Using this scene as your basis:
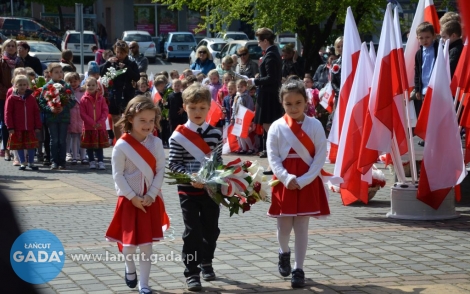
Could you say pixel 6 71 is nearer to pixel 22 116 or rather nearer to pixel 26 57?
pixel 26 57

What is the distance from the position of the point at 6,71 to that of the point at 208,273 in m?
10.1

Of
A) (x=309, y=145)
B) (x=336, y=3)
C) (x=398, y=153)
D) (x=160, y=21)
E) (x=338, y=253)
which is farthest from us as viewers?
(x=160, y=21)

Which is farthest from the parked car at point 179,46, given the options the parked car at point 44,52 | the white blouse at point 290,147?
the white blouse at point 290,147

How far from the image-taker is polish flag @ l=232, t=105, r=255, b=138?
15.4 meters

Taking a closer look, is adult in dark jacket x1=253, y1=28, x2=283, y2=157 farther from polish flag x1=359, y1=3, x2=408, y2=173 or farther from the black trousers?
the black trousers

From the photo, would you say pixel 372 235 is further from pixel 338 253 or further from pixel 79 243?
pixel 79 243

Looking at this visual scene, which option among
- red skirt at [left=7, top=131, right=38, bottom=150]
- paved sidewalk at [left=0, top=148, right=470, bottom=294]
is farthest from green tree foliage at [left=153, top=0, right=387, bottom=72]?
paved sidewalk at [left=0, top=148, right=470, bottom=294]

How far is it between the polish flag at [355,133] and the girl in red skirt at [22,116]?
6094 millimetres

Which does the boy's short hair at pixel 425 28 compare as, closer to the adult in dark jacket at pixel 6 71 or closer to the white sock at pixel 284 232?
the white sock at pixel 284 232

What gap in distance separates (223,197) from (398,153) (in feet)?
11.6

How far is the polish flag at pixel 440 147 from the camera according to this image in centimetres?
871

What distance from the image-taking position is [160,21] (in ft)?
200

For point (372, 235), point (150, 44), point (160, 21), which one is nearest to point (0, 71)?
point (372, 235)

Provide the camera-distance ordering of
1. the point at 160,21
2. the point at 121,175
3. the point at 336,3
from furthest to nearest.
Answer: the point at 160,21 → the point at 336,3 → the point at 121,175
